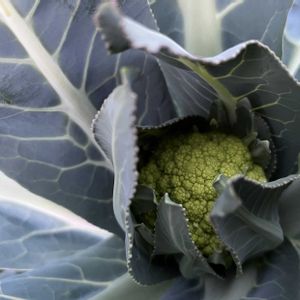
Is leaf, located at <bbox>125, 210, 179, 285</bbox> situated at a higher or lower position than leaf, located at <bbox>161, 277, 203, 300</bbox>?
higher

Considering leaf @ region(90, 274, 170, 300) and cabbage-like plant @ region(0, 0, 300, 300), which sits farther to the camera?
leaf @ region(90, 274, 170, 300)

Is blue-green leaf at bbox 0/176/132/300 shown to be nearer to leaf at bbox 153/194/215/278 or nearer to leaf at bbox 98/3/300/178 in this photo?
leaf at bbox 153/194/215/278

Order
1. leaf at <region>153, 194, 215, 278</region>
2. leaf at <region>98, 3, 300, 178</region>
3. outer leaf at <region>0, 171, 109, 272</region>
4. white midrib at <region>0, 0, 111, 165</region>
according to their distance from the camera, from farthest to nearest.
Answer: outer leaf at <region>0, 171, 109, 272</region> < white midrib at <region>0, 0, 111, 165</region> < leaf at <region>153, 194, 215, 278</region> < leaf at <region>98, 3, 300, 178</region>

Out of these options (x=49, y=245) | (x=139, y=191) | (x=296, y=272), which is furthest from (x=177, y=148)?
(x=49, y=245)

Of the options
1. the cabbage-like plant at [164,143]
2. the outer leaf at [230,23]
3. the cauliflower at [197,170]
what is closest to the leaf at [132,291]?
the cabbage-like plant at [164,143]

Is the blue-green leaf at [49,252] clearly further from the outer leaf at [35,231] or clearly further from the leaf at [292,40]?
the leaf at [292,40]

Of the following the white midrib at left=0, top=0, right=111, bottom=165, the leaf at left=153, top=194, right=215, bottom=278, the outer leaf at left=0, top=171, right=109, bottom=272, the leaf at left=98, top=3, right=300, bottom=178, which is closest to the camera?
the leaf at left=98, top=3, right=300, bottom=178

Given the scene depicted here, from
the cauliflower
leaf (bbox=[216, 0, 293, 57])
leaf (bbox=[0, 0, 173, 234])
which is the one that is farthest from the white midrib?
leaf (bbox=[216, 0, 293, 57])

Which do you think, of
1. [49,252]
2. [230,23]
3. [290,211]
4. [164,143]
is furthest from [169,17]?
[49,252]
